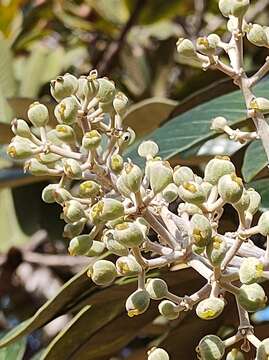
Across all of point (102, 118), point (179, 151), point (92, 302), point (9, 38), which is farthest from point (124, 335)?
point (9, 38)

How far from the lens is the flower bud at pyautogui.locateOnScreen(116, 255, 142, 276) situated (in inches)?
23.2

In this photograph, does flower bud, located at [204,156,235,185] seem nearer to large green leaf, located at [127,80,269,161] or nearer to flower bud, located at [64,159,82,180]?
flower bud, located at [64,159,82,180]

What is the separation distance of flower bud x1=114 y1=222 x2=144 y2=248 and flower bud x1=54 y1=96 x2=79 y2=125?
0.11 m

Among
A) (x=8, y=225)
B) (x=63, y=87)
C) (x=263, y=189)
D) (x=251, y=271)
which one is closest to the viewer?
(x=251, y=271)

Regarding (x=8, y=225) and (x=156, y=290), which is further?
(x=8, y=225)

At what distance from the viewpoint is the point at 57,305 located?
0.88 m

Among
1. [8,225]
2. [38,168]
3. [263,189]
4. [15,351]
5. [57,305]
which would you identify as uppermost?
[38,168]

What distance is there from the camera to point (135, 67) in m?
1.97

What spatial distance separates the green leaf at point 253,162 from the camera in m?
0.87

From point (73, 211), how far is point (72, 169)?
0.10ft

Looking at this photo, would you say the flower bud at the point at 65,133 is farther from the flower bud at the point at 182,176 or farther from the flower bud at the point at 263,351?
the flower bud at the point at 263,351

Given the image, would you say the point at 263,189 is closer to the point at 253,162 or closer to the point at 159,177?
the point at 253,162

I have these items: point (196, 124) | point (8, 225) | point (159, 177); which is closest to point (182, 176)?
point (159, 177)

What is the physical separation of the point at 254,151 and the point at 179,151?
8 cm
